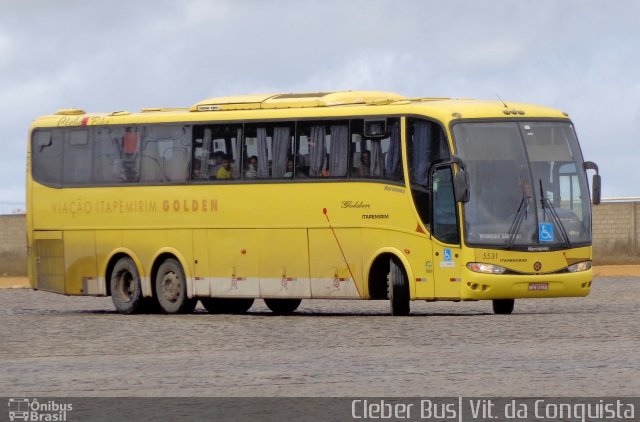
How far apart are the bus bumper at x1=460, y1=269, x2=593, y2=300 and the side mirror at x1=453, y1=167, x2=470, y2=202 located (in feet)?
3.88

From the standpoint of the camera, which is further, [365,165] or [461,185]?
[365,165]

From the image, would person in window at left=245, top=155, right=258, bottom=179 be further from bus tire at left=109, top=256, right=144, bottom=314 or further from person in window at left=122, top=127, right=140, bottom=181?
bus tire at left=109, top=256, right=144, bottom=314

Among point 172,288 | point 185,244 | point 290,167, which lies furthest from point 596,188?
point 172,288

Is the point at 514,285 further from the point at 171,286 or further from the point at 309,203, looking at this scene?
the point at 171,286

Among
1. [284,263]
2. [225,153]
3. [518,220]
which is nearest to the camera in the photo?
[518,220]

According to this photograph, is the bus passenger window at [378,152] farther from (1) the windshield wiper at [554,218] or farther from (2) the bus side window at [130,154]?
(2) the bus side window at [130,154]

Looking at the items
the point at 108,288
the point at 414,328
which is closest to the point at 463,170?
the point at 414,328

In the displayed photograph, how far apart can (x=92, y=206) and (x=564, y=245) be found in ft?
30.7

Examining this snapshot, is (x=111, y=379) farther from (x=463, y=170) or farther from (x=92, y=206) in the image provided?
(x=92, y=206)

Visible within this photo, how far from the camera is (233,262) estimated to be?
29.5 m

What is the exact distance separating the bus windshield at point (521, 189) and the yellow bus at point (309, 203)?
0.08 ft

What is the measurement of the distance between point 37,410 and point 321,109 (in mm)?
15822

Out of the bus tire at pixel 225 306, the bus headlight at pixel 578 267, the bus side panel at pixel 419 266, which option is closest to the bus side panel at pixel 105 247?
the bus tire at pixel 225 306

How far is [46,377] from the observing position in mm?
16391
